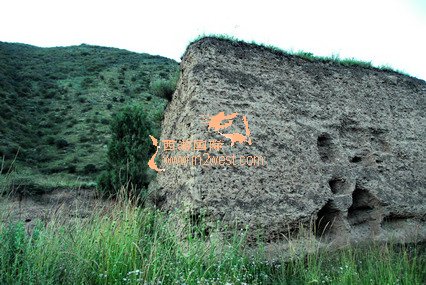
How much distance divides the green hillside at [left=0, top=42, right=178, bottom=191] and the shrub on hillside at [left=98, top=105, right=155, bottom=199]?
79.8 inches

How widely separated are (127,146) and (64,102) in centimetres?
1529

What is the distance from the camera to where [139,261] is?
359 cm

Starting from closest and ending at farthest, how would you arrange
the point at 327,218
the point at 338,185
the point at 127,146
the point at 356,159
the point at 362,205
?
the point at 327,218, the point at 338,185, the point at 362,205, the point at 356,159, the point at 127,146

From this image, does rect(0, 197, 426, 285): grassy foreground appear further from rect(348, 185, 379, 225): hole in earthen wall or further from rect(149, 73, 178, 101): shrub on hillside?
rect(149, 73, 178, 101): shrub on hillside

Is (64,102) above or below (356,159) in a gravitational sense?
below

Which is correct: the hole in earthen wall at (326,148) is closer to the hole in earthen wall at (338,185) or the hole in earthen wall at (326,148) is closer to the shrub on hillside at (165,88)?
the hole in earthen wall at (338,185)

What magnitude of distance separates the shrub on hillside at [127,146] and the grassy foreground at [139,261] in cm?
655

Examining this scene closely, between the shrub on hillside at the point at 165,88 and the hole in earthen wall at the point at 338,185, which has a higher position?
the shrub on hillside at the point at 165,88

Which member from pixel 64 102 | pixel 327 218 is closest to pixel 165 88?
pixel 327 218

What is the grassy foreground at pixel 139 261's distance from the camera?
3.05m

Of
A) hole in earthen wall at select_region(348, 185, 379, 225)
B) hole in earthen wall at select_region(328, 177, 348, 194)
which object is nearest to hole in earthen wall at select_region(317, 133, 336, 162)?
hole in earthen wall at select_region(328, 177, 348, 194)

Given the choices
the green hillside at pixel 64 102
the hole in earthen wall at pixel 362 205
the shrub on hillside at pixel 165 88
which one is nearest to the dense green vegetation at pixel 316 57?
the shrub on hillside at pixel 165 88

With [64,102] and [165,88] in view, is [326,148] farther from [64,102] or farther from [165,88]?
[64,102]
